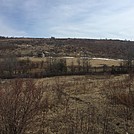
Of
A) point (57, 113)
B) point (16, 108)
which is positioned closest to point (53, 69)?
point (57, 113)

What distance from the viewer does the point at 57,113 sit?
483 inches

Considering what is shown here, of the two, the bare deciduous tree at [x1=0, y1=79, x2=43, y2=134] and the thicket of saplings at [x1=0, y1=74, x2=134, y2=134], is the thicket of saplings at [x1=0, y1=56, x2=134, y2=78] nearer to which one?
the thicket of saplings at [x1=0, y1=74, x2=134, y2=134]

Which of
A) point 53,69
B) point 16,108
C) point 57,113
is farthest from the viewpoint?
point 53,69

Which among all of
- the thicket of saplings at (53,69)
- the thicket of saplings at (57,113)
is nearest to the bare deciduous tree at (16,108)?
the thicket of saplings at (57,113)

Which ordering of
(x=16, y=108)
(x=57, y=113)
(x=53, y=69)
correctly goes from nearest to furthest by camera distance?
1. (x=16, y=108)
2. (x=57, y=113)
3. (x=53, y=69)

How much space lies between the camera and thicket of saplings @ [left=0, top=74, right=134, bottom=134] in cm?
734

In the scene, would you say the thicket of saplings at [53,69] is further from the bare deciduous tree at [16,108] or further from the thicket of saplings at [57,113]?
the bare deciduous tree at [16,108]

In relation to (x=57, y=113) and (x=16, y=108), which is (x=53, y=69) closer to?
(x=57, y=113)

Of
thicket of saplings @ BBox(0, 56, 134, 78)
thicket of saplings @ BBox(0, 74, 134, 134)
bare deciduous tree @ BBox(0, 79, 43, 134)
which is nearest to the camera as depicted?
bare deciduous tree @ BBox(0, 79, 43, 134)

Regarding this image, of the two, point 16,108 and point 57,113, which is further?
point 57,113

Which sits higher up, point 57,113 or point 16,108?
point 16,108

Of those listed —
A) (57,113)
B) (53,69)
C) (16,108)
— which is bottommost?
(57,113)

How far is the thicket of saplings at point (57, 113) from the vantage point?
734 centimetres

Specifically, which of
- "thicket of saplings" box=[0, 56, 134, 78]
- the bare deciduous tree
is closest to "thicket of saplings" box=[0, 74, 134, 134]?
the bare deciduous tree
